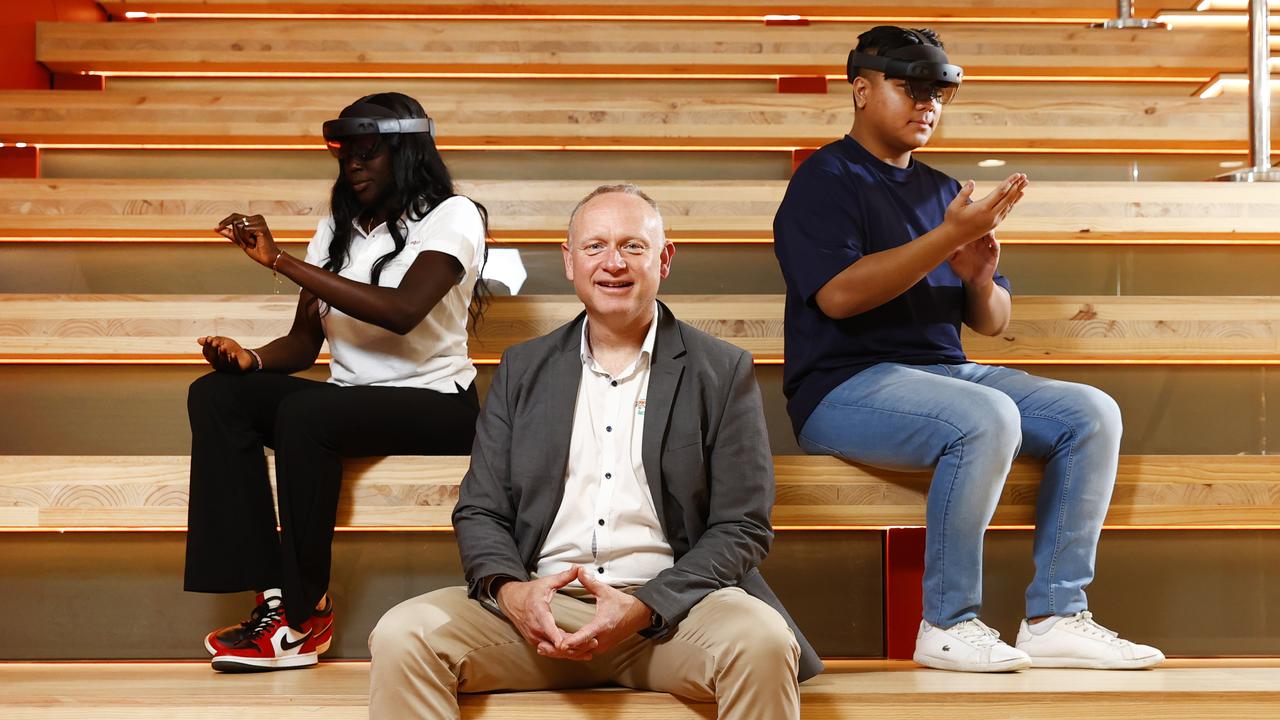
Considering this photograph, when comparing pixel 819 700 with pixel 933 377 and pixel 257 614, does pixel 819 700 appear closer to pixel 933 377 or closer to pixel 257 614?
pixel 933 377

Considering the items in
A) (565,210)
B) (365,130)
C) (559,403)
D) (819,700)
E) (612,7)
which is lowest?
(819,700)

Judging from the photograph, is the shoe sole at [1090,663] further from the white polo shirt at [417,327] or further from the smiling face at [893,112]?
the white polo shirt at [417,327]

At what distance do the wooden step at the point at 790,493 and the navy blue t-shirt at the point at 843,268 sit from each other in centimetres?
14

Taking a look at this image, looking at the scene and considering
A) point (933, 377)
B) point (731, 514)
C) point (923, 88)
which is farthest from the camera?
point (923, 88)

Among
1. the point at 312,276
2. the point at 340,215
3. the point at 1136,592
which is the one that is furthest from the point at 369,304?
the point at 1136,592

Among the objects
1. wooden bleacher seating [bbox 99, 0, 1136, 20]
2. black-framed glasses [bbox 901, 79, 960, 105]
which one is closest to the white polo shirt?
black-framed glasses [bbox 901, 79, 960, 105]

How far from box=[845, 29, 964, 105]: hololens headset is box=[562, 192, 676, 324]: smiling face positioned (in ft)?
1.70

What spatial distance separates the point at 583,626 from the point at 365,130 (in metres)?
0.96

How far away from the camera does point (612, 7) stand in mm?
3590

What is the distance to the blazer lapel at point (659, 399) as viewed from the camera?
5.04ft

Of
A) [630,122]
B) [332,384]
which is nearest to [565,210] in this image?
[630,122]

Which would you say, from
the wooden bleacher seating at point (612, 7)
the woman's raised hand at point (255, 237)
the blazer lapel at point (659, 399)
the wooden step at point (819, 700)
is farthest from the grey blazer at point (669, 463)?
the wooden bleacher seating at point (612, 7)

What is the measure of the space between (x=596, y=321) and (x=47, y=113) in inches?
76.0

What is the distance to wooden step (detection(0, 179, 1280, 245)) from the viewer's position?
248 cm
